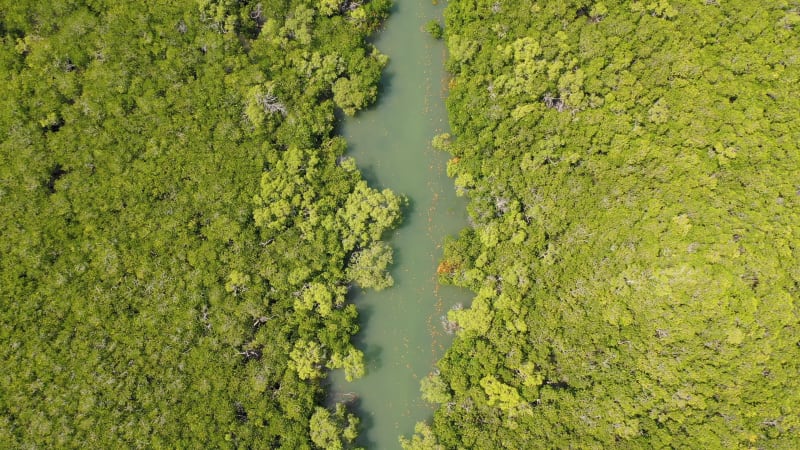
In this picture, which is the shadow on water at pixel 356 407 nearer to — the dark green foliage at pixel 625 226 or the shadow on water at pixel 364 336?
the shadow on water at pixel 364 336

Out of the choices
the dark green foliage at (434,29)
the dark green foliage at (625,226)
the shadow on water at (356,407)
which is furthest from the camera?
the dark green foliage at (434,29)

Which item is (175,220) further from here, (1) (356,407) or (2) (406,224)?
(1) (356,407)

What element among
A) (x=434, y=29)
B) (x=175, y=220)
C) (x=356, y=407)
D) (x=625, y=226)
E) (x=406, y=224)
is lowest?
(x=356, y=407)

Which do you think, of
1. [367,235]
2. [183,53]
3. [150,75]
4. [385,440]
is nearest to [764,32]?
[367,235]

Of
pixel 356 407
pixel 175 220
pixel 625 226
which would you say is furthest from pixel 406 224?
pixel 175 220

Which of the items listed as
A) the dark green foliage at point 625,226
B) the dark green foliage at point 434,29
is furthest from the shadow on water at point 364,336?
the dark green foliage at point 434,29

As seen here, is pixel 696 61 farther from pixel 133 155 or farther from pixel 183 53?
pixel 133 155
